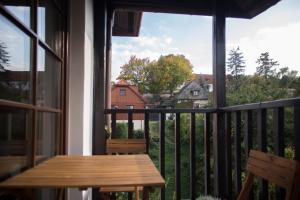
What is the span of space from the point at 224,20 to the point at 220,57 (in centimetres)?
44

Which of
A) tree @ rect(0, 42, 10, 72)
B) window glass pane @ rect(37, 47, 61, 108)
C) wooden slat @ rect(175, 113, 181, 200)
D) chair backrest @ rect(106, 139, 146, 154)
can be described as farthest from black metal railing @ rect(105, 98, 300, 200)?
tree @ rect(0, 42, 10, 72)

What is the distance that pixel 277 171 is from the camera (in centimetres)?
130

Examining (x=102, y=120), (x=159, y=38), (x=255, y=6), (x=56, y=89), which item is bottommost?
(x=102, y=120)

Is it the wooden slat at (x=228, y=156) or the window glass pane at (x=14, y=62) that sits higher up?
the window glass pane at (x=14, y=62)

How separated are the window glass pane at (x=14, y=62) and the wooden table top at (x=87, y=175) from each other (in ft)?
1.22

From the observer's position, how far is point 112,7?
327 centimetres

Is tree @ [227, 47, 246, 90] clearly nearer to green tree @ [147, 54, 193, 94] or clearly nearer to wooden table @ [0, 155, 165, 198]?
green tree @ [147, 54, 193, 94]

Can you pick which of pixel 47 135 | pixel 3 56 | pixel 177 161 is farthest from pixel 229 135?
pixel 3 56

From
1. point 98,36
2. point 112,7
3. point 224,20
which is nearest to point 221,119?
point 224,20

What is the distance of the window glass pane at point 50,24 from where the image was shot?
1727mm

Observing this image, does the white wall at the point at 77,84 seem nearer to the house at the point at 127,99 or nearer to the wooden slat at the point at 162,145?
the house at the point at 127,99

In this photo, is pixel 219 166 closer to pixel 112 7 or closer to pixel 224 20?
pixel 224 20

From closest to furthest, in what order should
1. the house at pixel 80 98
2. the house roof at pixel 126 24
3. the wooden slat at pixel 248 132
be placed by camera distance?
the house at pixel 80 98 → the wooden slat at pixel 248 132 → the house roof at pixel 126 24

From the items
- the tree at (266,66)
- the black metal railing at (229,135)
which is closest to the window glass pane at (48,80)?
the black metal railing at (229,135)
